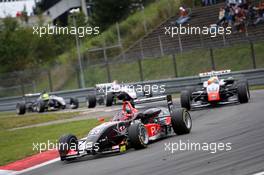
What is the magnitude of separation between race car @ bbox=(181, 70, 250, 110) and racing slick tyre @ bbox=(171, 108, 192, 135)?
5.63 metres

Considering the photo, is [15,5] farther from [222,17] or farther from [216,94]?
[216,94]

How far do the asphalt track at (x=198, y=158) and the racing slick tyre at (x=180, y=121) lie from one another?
9.6 inches

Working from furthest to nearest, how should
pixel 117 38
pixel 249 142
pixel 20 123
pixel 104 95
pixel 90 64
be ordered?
pixel 117 38 < pixel 90 64 < pixel 104 95 < pixel 20 123 < pixel 249 142

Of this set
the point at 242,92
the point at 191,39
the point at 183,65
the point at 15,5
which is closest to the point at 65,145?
the point at 242,92

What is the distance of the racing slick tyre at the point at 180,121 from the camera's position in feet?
53.8

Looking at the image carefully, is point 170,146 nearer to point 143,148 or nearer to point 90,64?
point 143,148

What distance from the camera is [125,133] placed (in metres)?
15.6

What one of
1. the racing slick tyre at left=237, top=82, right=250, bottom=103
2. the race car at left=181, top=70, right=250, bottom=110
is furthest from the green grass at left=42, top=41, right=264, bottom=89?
the racing slick tyre at left=237, top=82, right=250, bottom=103

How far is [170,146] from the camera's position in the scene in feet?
49.2

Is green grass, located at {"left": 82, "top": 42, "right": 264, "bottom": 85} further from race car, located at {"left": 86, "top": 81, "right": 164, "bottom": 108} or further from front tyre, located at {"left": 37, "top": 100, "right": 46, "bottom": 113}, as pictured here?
front tyre, located at {"left": 37, "top": 100, "right": 46, "bottom": 113}

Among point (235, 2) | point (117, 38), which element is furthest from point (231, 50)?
point (117, 38)

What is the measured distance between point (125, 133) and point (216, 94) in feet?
24.1

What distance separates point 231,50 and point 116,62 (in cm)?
734

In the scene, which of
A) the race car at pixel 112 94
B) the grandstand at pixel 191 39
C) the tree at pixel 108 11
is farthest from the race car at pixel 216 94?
the tree at pixel 108 11
